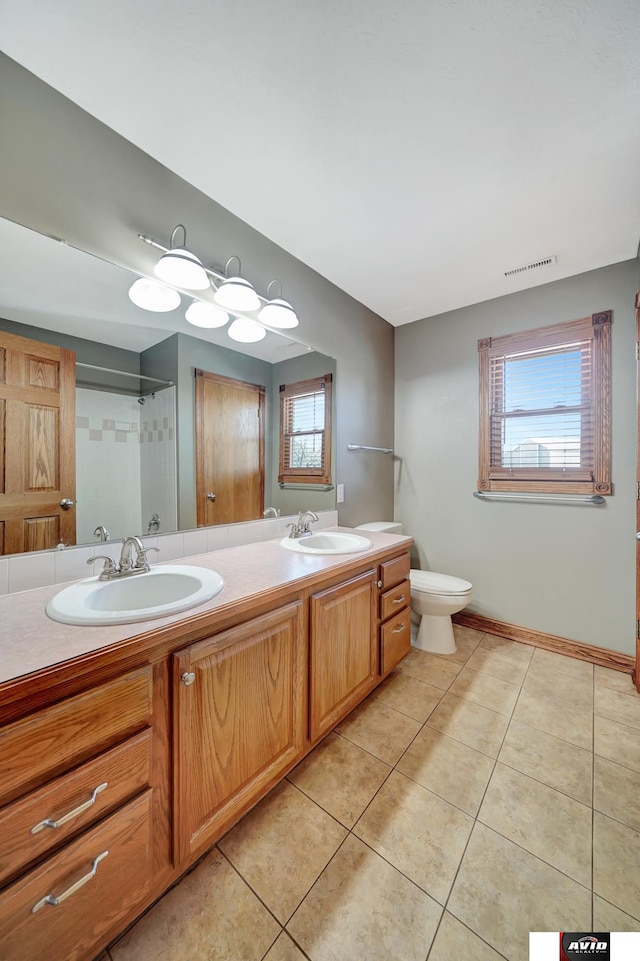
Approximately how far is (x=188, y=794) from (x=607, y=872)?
49.7 inches

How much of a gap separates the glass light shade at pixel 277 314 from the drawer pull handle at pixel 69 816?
1.87 metres

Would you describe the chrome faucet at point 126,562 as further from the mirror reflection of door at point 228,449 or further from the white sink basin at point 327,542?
the white sink basin at point 327,542

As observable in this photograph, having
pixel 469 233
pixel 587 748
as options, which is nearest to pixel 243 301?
pixel 469 233

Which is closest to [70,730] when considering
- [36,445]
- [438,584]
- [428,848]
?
[36,445]

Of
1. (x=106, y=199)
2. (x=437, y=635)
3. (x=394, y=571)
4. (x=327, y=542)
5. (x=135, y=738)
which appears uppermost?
(x=106, y=199)

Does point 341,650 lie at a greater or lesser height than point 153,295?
lesser

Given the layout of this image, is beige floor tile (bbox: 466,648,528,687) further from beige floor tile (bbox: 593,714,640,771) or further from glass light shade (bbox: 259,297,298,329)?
glass light shade (bbox: 259,297,298,329)

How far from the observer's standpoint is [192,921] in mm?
905

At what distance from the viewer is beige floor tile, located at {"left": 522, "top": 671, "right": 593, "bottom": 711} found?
5.83 feet

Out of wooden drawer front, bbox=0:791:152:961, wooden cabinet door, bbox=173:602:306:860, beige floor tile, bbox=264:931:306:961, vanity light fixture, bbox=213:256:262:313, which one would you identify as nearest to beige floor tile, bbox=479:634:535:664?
wooden cabinet door, bbox=173:602:306:860

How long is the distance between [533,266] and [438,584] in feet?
6.81

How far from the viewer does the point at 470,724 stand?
162cm

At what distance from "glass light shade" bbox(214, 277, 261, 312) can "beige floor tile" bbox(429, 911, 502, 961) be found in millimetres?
2250

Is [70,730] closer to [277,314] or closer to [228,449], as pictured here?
[228,449]
